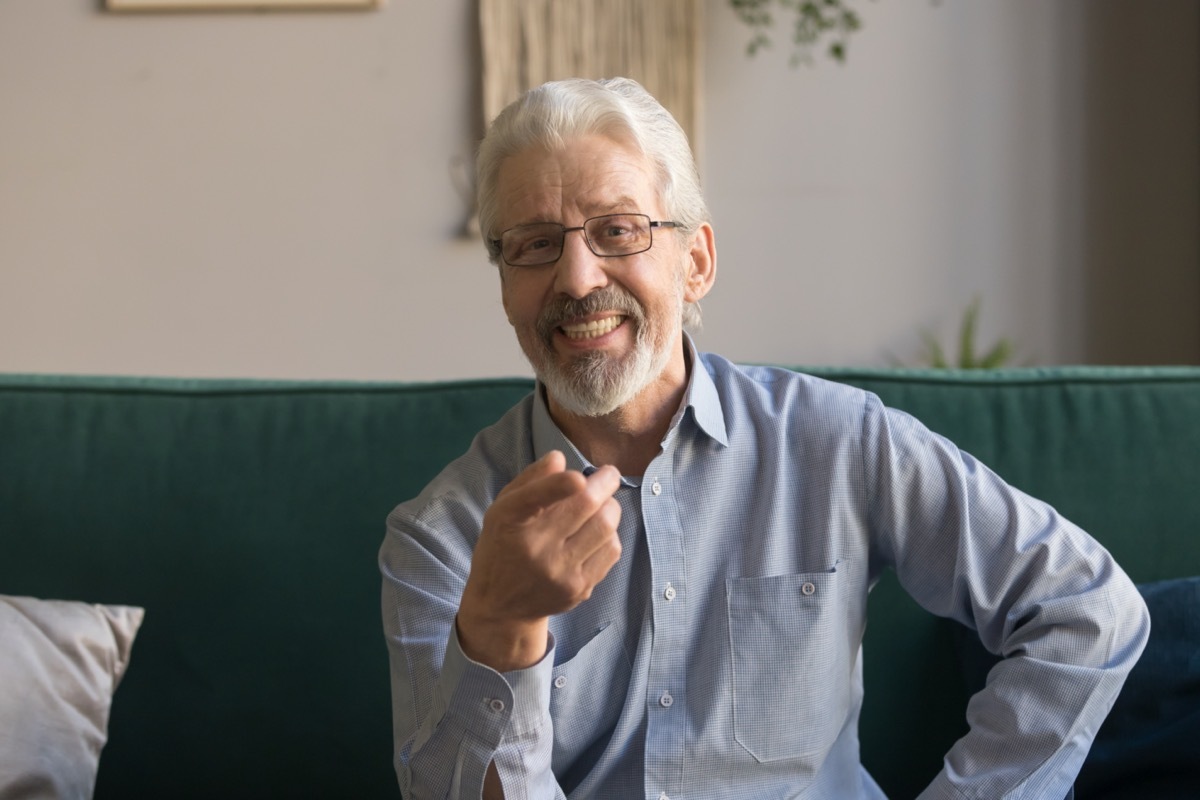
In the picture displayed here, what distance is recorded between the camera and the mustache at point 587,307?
1189 mm

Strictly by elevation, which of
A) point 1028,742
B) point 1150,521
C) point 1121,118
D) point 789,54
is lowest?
point 1028,742

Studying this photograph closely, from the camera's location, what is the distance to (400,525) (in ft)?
3.96

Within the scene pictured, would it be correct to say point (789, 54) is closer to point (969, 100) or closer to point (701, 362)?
point (969, 100)

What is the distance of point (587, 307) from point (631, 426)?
0.15m

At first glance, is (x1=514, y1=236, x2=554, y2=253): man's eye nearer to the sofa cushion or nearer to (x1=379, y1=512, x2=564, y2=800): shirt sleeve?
(x1=379, y1=512, x2=564, y2=800): shirt sleeve

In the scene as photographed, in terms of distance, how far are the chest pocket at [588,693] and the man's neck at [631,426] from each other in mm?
192

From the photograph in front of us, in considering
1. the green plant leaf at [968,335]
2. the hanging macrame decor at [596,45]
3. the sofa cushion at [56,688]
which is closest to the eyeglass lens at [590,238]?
the sofa cushion at [56,688]

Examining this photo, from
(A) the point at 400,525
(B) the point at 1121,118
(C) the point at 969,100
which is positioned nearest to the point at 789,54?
(C) the point at 969,100

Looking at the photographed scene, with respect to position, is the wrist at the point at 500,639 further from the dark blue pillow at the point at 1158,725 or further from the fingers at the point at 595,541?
the dark blue pillow at the point at 1158,725

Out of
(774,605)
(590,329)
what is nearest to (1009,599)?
(774,605)

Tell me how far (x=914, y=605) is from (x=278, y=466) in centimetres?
84

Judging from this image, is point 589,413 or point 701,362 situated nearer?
point 589,413

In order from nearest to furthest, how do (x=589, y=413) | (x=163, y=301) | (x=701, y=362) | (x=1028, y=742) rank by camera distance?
(x=1028, y=742) < (x=589, y=413) < (x=701, y=362) < (x=163, y=301)

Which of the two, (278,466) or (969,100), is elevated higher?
(969,100)
